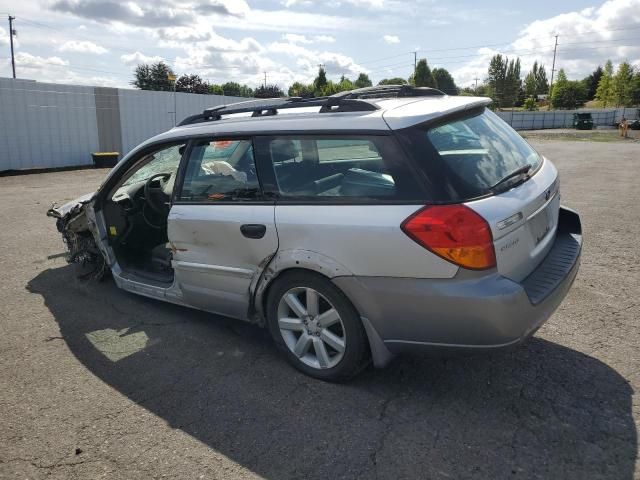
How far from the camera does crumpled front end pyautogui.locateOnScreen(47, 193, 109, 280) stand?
16.7 ft

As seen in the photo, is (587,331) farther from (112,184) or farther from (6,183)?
(6,183)

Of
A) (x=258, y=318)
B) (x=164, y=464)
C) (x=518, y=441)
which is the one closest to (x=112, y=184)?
(x=258, y=318)

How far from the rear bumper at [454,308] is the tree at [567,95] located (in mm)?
100920

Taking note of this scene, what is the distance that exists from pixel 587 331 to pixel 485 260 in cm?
175

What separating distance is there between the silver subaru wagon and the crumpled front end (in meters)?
1.42

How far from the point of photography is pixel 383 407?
118 inches

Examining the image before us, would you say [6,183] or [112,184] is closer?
[112,184]

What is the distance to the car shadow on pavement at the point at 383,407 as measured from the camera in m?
2.52

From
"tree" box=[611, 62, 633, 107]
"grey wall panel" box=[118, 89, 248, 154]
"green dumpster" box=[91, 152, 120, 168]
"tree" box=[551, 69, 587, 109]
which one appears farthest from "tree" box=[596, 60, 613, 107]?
"green dumpster" box=[91, 152, 120, 168]

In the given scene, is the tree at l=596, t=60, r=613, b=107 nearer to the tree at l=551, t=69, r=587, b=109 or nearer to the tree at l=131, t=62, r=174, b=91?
the tree at l=551, t=69, r=587, b=109

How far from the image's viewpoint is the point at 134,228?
16.5 ft

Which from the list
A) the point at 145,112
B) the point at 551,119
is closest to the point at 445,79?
the point at 551,119

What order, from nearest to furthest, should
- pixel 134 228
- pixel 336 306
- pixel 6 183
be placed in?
pixel 336 306
pixel 134 228
pixel 6 183

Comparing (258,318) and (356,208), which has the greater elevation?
(356,208)
